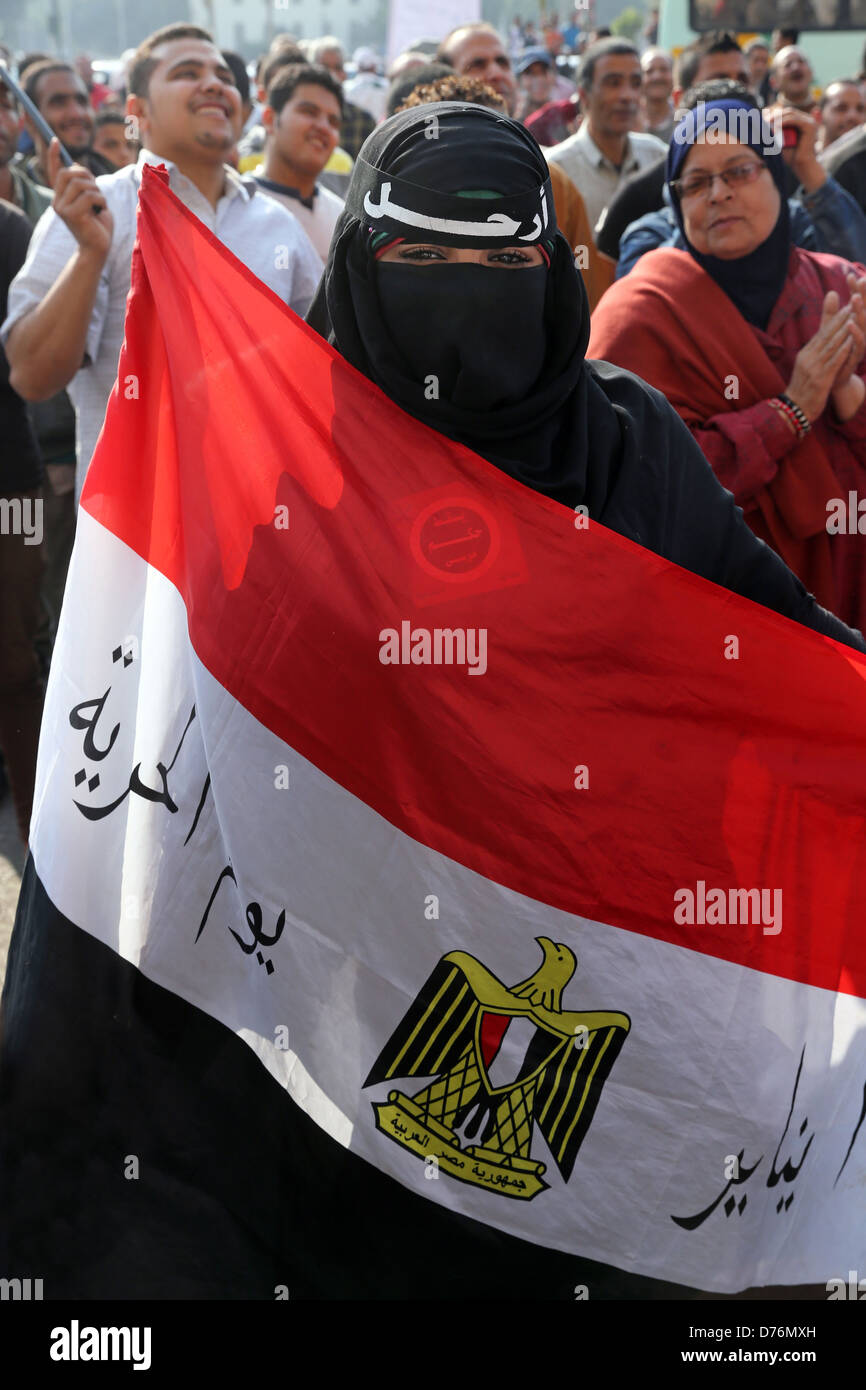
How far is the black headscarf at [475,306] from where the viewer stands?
208cm

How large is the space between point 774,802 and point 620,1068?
17.3 inches

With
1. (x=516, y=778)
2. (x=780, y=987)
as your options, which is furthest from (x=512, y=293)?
(x=780, y=987)

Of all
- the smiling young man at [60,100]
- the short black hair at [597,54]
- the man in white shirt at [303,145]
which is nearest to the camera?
the man in white shirt at [303,145]

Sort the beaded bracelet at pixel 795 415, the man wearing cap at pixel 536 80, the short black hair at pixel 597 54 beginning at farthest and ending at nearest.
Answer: the man wearing cap at pixel 536 80 → the short black hair at pixel 597 54 → the beaded bracelet at pixel 795 415

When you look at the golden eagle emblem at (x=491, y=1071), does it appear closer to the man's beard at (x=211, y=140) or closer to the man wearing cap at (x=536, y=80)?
the man's beard at (x=211, y=140)

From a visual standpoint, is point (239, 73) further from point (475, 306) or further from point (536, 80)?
point (475, 306)

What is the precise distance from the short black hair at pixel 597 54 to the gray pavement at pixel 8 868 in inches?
148

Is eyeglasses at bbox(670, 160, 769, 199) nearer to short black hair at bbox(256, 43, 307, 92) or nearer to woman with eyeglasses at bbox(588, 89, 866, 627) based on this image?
woman with eyeglasses at bbox(588, 89, 866, 627)

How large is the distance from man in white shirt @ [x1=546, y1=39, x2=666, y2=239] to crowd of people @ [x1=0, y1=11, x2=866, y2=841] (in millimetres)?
13

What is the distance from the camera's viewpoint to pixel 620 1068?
214 centimetres

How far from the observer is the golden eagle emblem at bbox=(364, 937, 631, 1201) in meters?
2.10

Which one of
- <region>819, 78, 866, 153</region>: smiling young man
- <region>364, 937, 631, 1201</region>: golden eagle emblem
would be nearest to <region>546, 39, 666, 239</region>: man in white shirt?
<region>819, 78, 866, 153</region>: smiling young man

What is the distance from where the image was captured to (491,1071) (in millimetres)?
2105

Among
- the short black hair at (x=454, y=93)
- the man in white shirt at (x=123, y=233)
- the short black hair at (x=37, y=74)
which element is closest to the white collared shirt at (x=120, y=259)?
the man in white shirt at (x=123, y=233)
